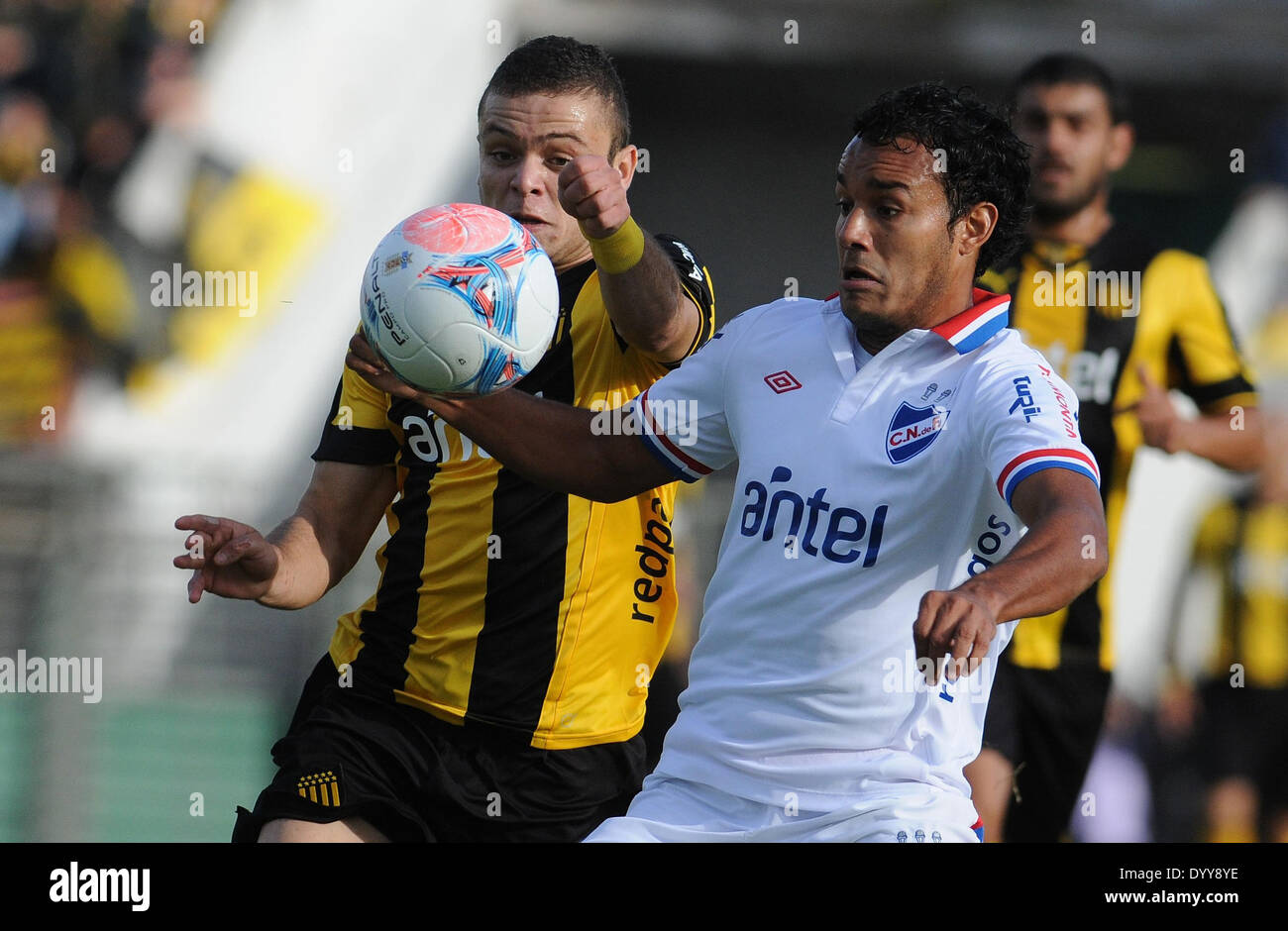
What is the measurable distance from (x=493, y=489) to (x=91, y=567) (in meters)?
4.11

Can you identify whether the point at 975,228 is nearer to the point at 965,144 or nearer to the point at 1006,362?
the point at 965,144

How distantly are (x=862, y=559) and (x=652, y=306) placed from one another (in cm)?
97

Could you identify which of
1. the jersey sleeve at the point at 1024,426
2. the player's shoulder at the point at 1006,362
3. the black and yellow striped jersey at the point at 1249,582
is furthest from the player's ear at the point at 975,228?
the black and yellow striped jersey at the point at 1249,582

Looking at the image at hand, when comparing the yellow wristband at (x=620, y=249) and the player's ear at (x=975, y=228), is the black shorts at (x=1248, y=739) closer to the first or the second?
the player's ear at (x=975, y=228)

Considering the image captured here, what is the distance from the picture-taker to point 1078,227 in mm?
6469

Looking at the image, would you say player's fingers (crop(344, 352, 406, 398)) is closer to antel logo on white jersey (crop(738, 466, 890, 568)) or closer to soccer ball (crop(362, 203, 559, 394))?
soccer ball (crop(362, 203, 559, 394))

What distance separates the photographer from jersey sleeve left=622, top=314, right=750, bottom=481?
4.25 m

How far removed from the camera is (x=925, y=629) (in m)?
3.10

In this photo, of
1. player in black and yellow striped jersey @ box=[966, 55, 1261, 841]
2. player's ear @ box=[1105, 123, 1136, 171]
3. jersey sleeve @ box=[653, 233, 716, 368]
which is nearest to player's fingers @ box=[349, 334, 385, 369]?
jersey sleeve @ box=[653, 233, 716, 368]

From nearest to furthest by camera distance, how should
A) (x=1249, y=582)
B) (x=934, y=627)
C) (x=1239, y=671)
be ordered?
(x=934, y=627), (x=1239, y=671), (x=1249, y=582)

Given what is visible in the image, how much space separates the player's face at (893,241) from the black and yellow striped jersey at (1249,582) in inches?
275

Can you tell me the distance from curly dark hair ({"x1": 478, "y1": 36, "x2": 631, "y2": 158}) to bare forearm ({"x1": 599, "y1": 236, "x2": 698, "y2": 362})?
22.1 inches

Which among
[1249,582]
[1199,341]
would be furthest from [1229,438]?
[1249,582]

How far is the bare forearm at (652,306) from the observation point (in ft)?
14.0
